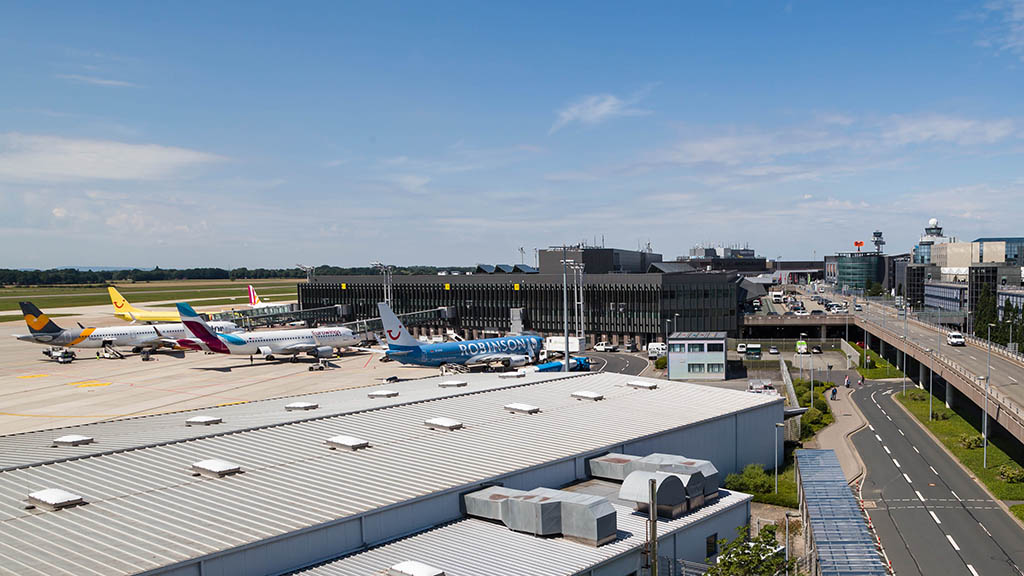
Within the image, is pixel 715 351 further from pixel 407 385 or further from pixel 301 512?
pixel 301 512

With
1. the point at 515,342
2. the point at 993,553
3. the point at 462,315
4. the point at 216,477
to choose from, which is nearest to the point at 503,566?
the point at 216,477

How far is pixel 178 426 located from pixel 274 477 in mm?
14631

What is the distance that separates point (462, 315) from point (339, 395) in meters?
95.0

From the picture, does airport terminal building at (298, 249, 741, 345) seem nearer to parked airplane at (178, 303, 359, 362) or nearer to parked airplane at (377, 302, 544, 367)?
parked airplane at (377, 302, 544, 367)

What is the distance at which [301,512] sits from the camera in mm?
26578

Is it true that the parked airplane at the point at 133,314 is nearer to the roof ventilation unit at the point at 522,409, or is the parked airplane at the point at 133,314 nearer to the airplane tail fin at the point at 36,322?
the airplane tail fin at the point at 36,322

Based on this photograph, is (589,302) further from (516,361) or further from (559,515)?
(559,515)

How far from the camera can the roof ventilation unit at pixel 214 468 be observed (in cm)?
3067

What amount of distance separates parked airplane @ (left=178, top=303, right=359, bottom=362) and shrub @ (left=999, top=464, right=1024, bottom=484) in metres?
84.0

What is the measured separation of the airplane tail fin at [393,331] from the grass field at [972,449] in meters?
58.8

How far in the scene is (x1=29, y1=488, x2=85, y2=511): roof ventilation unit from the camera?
1042 inches

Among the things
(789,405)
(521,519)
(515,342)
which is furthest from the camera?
(515,342)

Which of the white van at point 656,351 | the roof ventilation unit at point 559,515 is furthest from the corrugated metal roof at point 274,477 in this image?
the white van at point 656,351

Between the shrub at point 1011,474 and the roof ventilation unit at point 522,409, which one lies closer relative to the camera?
the roof ventilation unit at point 522,409
